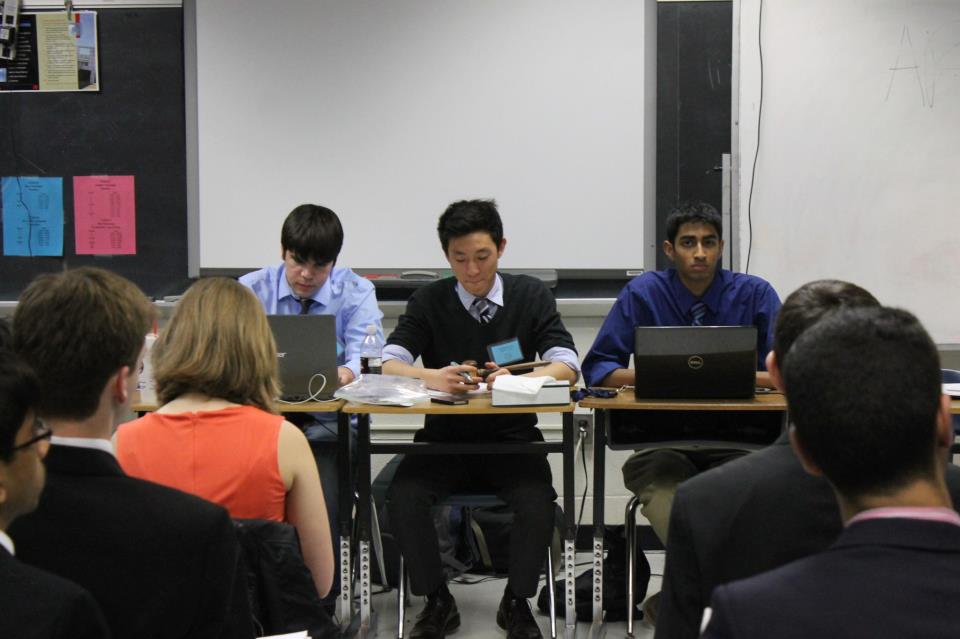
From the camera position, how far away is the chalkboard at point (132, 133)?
→ 4.34 meters

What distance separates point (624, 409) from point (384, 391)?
0.78m

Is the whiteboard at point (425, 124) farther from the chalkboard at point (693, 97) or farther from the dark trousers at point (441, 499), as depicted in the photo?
the dark trousers at point (441, 499)

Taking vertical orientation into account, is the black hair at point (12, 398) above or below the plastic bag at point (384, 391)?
above

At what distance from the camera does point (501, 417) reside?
3.36 metres

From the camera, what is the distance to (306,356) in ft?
9.98

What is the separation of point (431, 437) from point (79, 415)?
215 centimetres

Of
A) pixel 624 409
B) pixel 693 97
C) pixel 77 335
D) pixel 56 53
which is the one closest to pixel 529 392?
pixel 624 409

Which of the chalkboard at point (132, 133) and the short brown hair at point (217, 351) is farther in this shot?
the chalkboard at point (132, 133)

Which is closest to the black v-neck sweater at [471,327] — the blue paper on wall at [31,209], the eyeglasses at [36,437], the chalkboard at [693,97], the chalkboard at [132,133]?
the chalkboard at [693,97]

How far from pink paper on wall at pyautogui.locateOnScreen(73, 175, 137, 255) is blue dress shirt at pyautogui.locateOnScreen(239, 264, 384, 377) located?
1.10m

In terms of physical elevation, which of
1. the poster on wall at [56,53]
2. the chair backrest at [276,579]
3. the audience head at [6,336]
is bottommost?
the chair backrest at [276,579]

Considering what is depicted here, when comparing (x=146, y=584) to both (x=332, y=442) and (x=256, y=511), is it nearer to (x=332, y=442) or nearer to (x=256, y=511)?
(x=256, y=511)

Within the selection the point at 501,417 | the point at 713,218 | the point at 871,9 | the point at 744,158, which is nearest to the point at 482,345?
the point at 501,417

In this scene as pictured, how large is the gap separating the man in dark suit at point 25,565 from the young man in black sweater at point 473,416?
2059 millimetres
